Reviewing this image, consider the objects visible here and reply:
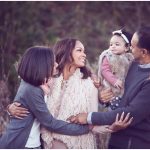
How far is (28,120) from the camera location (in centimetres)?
A: 412

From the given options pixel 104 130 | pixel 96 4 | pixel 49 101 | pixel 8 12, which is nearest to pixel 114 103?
pixel 104 130

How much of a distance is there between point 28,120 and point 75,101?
435 mm

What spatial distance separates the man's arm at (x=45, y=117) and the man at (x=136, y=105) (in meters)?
0.08

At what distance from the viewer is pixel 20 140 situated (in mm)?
4098

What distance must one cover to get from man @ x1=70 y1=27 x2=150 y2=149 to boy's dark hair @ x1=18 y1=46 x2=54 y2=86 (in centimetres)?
43

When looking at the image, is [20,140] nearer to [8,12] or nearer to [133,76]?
[133,76]

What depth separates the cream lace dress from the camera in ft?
14.0

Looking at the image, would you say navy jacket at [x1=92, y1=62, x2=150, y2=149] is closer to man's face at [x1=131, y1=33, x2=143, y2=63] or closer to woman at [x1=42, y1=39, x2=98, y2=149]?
man's face at [x1=131, y1=33, x2=143, y2=63]

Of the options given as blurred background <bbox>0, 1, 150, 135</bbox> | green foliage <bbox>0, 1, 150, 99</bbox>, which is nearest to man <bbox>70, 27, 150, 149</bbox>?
blurred background <bbox>0, 1, 150, 135</bbox>

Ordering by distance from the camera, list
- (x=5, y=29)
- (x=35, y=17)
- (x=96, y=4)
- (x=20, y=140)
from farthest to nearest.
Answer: (x=96, y=4) < (x=35, y=17) < (x=5, y=29) < (x=20, y=140)

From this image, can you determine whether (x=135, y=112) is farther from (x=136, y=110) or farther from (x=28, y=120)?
(x=28, y=120)

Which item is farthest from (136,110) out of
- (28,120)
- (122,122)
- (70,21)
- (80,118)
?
(70,21)

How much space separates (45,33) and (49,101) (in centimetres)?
696

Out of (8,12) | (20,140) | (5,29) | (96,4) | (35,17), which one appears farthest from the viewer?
(96,4)
